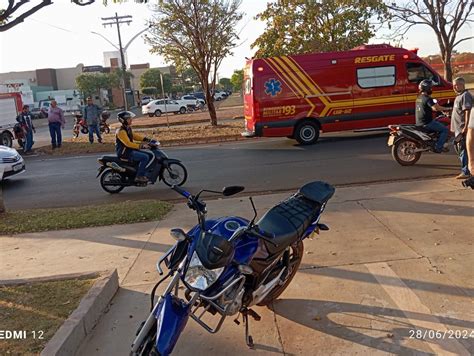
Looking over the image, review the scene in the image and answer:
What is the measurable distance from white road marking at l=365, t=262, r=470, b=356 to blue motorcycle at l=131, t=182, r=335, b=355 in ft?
3.12

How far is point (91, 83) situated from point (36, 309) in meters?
73.3

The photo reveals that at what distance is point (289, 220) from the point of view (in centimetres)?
369

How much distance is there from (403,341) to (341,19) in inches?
860

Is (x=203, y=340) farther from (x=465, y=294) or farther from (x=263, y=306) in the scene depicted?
(x=465, y=294)

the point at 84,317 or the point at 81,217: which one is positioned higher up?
the point at 84,317

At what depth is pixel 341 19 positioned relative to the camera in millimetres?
23031

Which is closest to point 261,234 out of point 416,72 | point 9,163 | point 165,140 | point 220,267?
point 220,267

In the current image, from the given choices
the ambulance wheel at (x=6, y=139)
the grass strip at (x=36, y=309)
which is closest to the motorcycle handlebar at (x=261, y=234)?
the grass strip at (x=36, y=309)

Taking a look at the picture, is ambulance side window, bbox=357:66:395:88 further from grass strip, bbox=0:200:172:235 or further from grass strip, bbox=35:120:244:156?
grass strip, bbox=0:200:172:235

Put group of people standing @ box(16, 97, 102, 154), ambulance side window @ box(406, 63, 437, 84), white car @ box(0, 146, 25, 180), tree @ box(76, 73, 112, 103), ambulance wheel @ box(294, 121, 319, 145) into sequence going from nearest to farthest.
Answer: white car @ box(0, 146, 25, 180) → ambulance side window @ box(406, 63, 437, 84) → ambulance wheel @ box(294, 121, 319, 145) → group of people standing @ box(16, 97, 102, 154) → tree @ box(76, 73, 112, 103)

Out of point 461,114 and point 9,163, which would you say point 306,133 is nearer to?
point 461,114

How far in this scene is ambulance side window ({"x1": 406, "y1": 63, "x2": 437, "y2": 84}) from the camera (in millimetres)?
14453

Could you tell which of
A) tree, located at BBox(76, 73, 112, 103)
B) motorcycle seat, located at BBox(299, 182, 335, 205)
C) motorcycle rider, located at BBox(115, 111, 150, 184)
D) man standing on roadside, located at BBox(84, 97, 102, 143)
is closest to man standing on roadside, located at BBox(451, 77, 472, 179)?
motorcycle seat, located at BBox(299, 182, 335, 205)

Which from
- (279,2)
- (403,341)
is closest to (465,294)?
(403,341)
